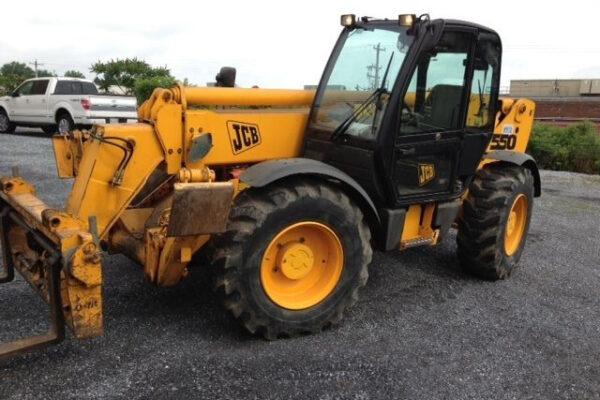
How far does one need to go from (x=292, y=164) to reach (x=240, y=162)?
0.65m

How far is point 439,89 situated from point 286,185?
1.66m

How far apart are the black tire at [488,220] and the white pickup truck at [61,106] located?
1118 centimetres

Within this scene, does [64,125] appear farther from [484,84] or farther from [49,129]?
[484,84]

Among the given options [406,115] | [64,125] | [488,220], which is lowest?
[488,220]

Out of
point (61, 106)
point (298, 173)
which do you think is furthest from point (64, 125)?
point (298, 173)

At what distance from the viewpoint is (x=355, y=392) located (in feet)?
10.5

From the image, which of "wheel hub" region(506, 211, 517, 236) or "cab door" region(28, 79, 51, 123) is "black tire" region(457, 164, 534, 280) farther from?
"cab door" region(28, 79, 51, 123)

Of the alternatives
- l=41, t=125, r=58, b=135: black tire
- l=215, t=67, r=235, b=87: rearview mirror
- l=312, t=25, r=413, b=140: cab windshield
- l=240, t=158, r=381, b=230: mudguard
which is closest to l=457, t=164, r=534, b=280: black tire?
l=240, t=158, r=381, b=230: mudguard

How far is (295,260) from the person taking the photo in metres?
3.82

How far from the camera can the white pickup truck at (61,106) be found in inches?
593

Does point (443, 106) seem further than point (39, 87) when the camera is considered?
No

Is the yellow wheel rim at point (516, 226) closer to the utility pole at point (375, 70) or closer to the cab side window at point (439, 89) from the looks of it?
the cab side window at point (439, 89)

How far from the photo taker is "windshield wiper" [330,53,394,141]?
4172mm

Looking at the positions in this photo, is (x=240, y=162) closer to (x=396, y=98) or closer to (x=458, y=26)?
(x=396, y=98)
